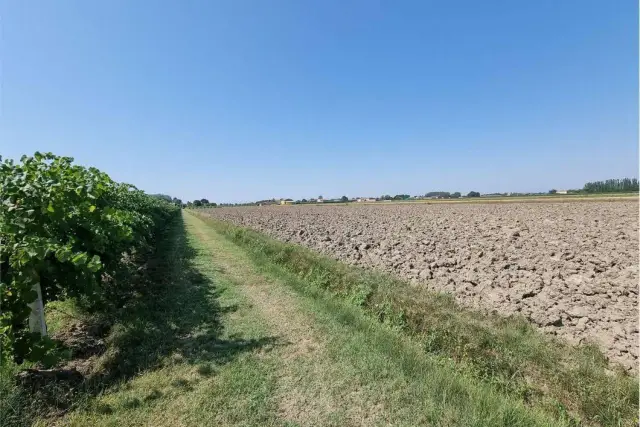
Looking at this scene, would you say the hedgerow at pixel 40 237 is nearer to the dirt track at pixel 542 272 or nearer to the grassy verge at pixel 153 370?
the grassy verge at pixel 153 370

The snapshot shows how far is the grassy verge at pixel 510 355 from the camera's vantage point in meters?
3.37

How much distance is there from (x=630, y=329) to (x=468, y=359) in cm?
A: 276

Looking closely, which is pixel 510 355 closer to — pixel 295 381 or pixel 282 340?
pixel 295 381

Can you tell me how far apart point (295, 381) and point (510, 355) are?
304cm

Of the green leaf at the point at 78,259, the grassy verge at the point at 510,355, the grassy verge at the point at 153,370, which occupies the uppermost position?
the green leaf at the point at 78,259

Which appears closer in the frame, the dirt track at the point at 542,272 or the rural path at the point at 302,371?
the rural path at the point at 302,371

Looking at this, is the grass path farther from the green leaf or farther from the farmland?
the green leaf

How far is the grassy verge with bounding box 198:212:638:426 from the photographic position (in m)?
3.37

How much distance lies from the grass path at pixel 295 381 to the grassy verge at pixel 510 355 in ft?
0.86

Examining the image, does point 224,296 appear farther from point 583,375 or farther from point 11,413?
point 583,375

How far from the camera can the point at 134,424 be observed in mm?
2920

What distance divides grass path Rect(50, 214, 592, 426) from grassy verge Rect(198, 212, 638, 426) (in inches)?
10.3

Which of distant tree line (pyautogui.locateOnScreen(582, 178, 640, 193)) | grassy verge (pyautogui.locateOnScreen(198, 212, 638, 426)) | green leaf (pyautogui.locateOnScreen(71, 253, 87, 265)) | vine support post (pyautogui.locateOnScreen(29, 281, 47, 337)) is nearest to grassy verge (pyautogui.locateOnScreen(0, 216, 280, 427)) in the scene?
vine support post (pyautogui.locateOnScreen(29, 281, 47, 337))

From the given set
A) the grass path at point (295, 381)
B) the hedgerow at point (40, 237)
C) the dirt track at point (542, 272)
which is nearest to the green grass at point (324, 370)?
the grass path at point (295, 381)
